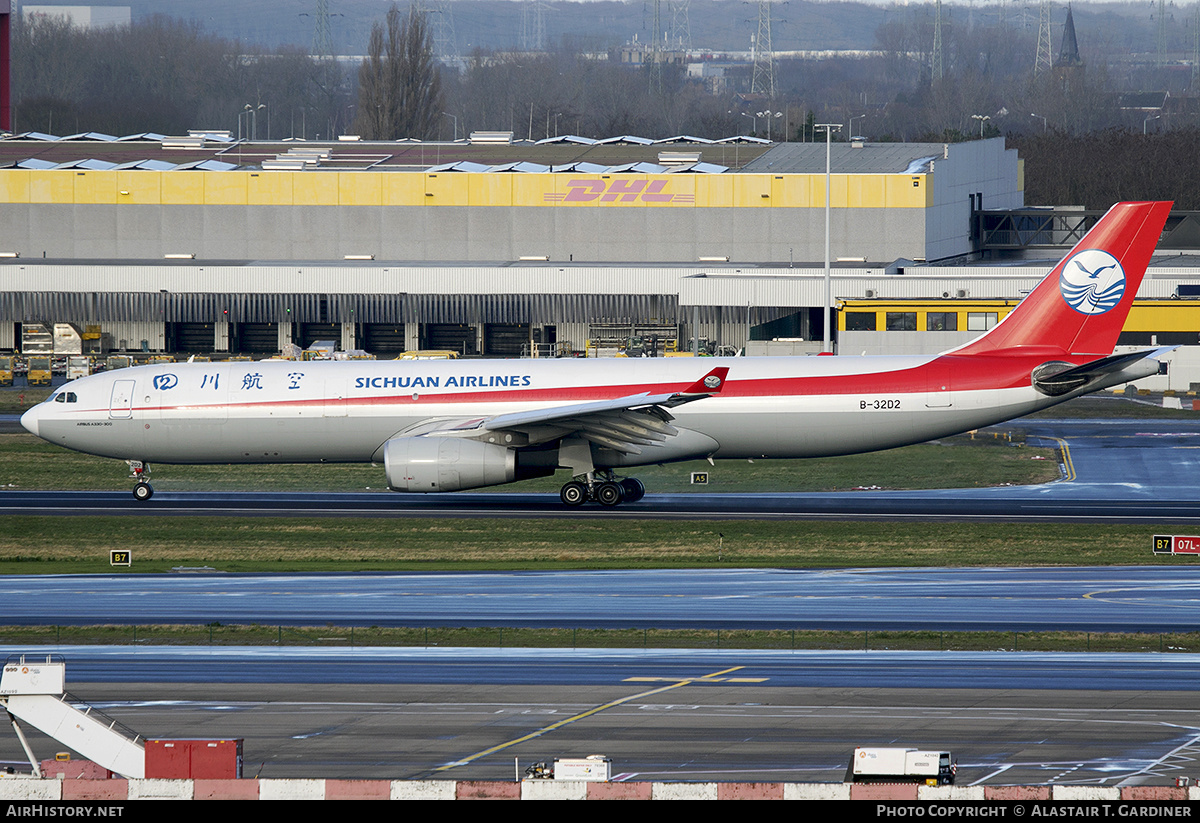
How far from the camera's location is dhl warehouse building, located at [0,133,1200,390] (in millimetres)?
90000

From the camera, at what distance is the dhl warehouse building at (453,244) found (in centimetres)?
9000

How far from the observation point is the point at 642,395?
42.5 meters

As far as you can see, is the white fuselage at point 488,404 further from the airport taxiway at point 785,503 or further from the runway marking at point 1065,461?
the runway marking at point 1065,461

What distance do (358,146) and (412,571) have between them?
79957 millimetres

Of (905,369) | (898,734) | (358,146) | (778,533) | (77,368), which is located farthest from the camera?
(358,146)

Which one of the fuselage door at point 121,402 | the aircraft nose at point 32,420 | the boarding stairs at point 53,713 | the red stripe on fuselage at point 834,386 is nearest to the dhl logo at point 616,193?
the red stripe on fuselage at point 834,386

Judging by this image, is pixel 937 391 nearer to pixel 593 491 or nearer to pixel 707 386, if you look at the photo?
pixel 707 386

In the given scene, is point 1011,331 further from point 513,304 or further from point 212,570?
point 513,304

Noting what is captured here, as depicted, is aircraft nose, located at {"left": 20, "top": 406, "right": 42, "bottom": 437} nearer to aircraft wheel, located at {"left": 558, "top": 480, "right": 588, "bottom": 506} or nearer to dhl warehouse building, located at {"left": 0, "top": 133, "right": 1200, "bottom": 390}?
aircraft wheel, located at {"left": 558, "top": 480, "right": 588, "bottom": 506}

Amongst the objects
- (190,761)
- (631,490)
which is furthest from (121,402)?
(190,761)

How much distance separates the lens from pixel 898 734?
849 inches

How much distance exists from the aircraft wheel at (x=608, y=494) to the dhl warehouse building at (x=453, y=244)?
40746mm

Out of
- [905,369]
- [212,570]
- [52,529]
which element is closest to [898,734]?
[212,570]

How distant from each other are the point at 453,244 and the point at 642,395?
56.5m
